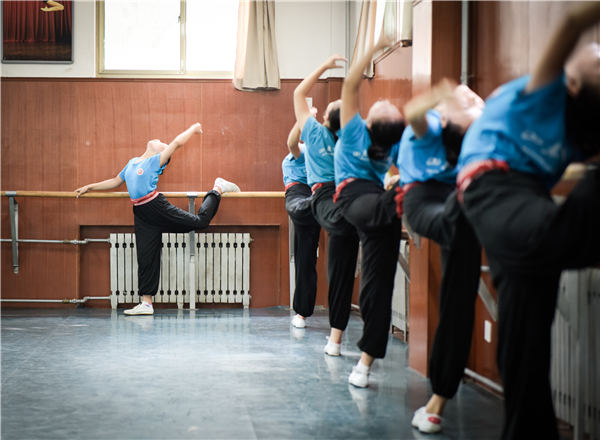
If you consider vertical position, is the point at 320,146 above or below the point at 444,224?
above

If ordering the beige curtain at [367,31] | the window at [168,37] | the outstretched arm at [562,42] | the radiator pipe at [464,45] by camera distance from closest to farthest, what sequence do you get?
the outstretched arm at [562,42] < the radiator pipe at [464,45] < the beige curtain at [367,31] < the window at [168,37]

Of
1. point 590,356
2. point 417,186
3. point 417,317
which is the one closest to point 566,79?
point 417,186

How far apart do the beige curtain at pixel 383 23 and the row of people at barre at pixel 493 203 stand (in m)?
0.90

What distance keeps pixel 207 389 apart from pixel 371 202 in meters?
1.25

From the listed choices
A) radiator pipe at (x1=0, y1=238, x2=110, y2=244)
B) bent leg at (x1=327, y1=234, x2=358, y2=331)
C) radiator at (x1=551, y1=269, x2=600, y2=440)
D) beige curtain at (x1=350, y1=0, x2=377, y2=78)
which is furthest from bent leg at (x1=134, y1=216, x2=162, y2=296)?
radiator at (x1=551, y1=269, x2=600, y2=440)

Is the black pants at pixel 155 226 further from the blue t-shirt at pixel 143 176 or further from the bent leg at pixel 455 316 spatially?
the bent leg at pixel 455 316

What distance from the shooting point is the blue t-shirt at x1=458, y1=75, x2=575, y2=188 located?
182 cm

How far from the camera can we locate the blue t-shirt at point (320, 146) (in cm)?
395

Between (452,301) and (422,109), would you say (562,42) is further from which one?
(452,301)

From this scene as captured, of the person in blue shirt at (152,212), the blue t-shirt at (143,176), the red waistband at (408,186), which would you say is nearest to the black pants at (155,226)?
the person in blue shirt at (152,212)

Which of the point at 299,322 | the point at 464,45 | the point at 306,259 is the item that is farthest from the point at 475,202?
the point at 299,322

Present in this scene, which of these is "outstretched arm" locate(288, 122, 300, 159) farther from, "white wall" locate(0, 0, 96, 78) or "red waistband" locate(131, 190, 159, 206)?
"white wall" locate(0, 0, 96, 78)

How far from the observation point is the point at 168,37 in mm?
6609

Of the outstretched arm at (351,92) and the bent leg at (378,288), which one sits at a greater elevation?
the outstretched arm at (351,92)
